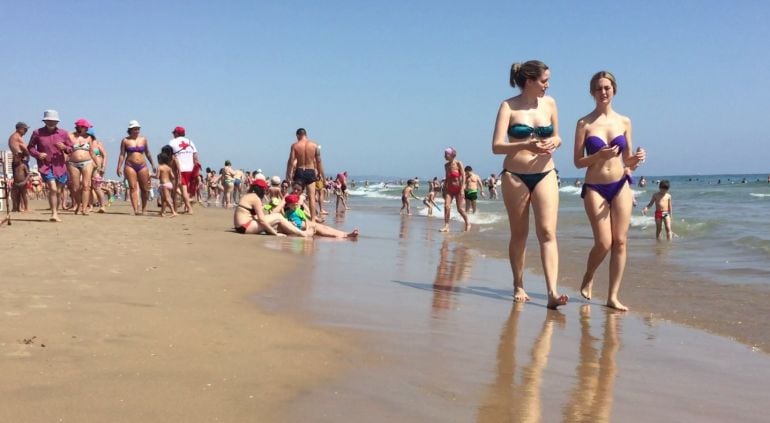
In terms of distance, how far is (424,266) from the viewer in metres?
6.94

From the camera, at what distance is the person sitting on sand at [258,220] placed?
373 inches

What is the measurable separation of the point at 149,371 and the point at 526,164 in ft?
10.2

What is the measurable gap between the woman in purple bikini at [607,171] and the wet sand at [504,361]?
18.6 inches

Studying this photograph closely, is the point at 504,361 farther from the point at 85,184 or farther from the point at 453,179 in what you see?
the point at 453,179

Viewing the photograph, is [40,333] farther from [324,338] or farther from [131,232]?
[131,232]

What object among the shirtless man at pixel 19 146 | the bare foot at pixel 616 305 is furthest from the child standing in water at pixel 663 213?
the shirtless man at pixel 19 146

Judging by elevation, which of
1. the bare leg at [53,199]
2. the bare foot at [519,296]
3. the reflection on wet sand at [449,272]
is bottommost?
the reflection on wet sand at [449,272]

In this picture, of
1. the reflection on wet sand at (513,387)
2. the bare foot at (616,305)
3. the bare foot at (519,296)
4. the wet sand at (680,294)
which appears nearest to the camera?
the reflection on wet sand at (513,387)

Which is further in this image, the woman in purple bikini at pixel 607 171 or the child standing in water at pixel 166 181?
the child standing in water at pixel 166 181

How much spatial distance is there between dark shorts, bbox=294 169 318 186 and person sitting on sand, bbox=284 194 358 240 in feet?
6.70

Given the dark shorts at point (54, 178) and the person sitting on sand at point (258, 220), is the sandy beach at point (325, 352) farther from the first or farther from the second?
the dark shorts at point (54, 178)

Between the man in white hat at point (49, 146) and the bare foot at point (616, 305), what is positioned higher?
the man in white hat at point (49, 146)

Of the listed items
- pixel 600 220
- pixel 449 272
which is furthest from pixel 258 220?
pixel 600 220

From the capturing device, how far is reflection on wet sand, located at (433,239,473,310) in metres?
4.79
